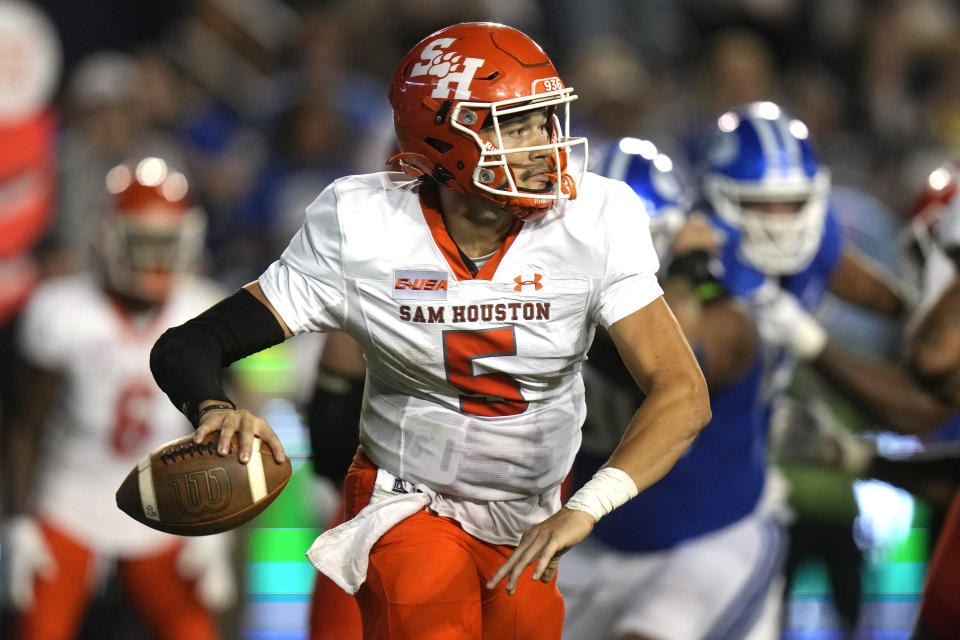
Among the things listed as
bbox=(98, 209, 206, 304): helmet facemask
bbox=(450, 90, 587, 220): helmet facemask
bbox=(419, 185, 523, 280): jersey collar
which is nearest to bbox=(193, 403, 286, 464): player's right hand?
bbox=(419, 185, 523, 280): jersey collar

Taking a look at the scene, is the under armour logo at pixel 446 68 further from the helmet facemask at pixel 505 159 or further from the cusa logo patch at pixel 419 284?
the cusa logo patch at pixel 419 284

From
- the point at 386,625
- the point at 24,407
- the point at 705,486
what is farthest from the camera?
the point at 24,407

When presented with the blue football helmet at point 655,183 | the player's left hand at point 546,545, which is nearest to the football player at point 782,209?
the blue football helmet at point 655,183

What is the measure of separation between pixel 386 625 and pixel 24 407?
321cm

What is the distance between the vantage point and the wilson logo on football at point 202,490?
2799mm

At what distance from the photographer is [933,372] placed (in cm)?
416

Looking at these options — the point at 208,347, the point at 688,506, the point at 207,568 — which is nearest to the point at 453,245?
the point at 208,347

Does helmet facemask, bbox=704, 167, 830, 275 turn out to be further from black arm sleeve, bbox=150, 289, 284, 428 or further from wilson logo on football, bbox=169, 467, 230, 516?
wilson logo on football, bbox=169, 467, 230, 516

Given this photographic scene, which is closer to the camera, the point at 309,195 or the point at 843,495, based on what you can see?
the point at 843,495

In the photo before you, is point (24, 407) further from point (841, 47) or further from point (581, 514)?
point (841, 47)

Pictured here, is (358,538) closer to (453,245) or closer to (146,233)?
(453,245)

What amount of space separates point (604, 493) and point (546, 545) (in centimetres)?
16

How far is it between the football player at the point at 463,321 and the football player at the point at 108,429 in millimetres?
2468

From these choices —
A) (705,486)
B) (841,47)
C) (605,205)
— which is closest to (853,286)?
(705,486)
